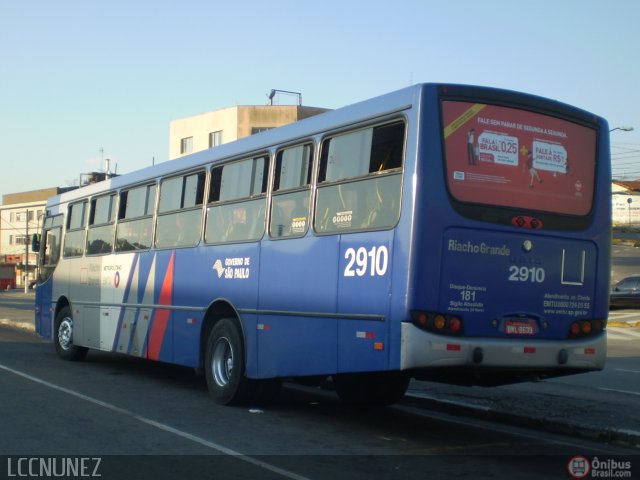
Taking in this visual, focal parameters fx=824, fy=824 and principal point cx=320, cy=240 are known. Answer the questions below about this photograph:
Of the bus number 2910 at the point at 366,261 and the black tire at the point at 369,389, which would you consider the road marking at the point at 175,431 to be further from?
the black tire at the point at 369,389

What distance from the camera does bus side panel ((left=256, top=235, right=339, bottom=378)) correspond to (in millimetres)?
9016

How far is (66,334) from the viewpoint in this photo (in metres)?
16.5

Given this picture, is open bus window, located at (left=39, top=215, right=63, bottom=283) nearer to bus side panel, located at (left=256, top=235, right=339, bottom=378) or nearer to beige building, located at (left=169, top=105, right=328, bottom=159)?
bus side panel, located at (left=256, top=235, right=339, bottom=378)

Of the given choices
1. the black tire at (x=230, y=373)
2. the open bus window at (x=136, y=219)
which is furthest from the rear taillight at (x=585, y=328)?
the open bus window at (x=136, y=219)

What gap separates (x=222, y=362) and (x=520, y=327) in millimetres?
4400

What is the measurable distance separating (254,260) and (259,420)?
2.03 meters

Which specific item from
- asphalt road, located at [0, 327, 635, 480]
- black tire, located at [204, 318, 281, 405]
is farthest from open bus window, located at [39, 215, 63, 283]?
black tire, located at [204, 318, 281, 405]

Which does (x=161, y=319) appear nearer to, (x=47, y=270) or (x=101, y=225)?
(x=101, y=225)

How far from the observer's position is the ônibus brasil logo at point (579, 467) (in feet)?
24.4

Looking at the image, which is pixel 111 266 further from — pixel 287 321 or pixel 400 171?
pixel 400 171

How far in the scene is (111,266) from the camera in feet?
49.0

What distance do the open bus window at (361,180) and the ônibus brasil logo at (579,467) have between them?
2.85 metres

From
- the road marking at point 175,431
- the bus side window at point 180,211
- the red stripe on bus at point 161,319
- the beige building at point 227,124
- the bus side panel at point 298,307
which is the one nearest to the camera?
the road marking at point 175,431

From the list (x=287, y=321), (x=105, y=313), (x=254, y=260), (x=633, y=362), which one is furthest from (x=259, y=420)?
(x=633, y=362)
